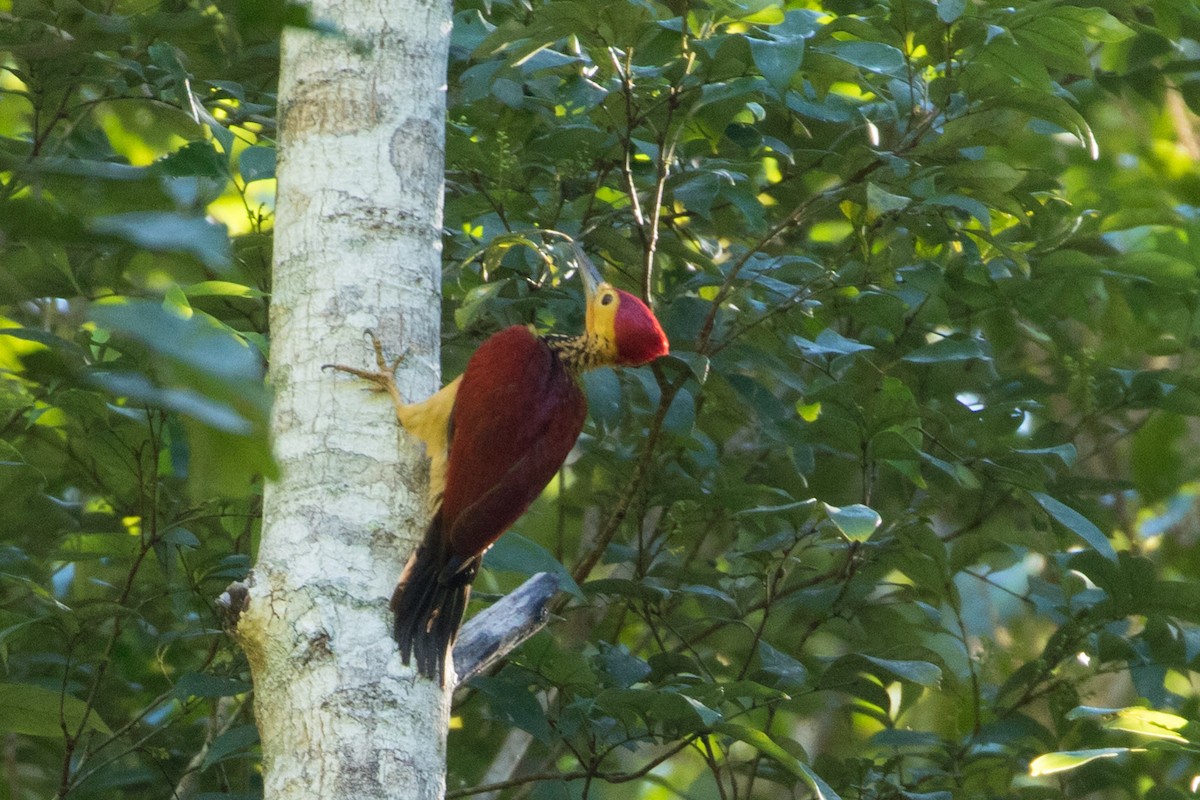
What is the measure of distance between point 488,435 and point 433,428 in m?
0.16

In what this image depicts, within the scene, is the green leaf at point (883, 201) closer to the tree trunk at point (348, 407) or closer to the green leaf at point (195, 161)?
the tree trunk at point (348, 407)

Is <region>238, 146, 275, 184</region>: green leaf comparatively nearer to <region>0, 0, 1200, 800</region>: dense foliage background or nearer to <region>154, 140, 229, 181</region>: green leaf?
<region>0, 0, 1200, 800</region>: dense foliage background

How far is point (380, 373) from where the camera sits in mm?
2182

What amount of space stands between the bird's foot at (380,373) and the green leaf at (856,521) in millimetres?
836

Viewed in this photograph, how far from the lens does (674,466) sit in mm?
3471

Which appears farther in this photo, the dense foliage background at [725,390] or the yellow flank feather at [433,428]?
the dense foliage background at [725,390]

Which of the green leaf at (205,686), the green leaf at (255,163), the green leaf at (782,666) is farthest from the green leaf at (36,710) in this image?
the green leaf at (782,666)

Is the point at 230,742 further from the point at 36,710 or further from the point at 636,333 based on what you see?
the point at 636,333

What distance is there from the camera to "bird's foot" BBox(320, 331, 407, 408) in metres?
2.18

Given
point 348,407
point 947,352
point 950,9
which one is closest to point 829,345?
point 947,352

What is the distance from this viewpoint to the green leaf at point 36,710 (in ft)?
8.53

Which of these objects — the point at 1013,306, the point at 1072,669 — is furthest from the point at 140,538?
the point at 1072,669

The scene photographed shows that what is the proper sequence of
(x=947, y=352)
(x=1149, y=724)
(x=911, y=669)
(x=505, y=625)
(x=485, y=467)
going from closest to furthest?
(x=1149, y=724) < (x=505, y=625) < (x=485, y=467) < (x=911, y=669) < (x=947, y=352)

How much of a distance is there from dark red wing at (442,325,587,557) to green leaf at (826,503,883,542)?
1.86 ft
